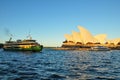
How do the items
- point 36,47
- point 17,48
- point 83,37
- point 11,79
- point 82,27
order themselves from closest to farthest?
point 11,79 < point 36,47 < point 17,48 < point 82,27 < point 83,37

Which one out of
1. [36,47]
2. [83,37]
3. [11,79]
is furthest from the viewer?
[83,37]

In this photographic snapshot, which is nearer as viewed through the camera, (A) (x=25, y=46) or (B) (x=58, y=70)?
(B) (x=58, y=70)

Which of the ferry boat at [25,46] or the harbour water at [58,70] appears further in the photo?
the ferry boat at [25,46]

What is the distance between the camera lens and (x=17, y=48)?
4508 inches

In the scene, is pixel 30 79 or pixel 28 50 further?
pixel 28 50

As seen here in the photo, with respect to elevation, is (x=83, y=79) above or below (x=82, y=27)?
below

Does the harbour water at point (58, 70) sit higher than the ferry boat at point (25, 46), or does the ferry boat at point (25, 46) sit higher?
the ferry boat at point (25, 46)

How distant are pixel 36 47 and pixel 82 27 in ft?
247

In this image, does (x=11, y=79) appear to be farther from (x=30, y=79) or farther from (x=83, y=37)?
(x=83, y=37)

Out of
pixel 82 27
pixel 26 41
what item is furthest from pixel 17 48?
pixel 82 27

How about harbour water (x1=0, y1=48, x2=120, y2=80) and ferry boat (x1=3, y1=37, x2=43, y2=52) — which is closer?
harbour water (x1=0, y1=48, x2=120, y2=80)

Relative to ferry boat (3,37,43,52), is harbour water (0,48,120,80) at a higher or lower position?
lower

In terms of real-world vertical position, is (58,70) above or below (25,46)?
below

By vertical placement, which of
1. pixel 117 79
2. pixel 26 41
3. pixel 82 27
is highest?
pixel 82 27
